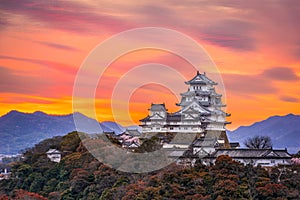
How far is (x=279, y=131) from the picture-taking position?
366 feet

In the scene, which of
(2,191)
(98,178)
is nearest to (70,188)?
(98,178)

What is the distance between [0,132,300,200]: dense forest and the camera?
27.7 m

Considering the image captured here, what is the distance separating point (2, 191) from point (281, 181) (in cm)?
1779

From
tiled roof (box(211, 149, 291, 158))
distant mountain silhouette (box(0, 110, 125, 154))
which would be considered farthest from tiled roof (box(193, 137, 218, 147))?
distant mountain silhouette (box(0, 110, 125, 154))

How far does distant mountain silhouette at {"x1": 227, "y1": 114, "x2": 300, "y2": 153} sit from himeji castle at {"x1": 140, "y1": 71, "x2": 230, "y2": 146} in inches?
2446

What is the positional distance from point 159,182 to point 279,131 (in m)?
84.7

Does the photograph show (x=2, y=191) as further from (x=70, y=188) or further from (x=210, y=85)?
(x=210, y=85)

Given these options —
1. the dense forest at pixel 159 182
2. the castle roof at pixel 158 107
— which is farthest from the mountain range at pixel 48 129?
the dense forest at pixel 159 182

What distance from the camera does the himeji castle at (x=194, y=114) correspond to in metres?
36.3

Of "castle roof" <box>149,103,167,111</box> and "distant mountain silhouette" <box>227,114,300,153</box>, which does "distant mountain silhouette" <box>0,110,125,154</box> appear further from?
"castle roof" <box>149,103,167,111</box>

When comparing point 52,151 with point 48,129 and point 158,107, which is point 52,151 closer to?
point 158,107

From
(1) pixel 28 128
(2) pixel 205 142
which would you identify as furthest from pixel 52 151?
(1) pixel 28 128

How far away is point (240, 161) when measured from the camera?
1221 inches

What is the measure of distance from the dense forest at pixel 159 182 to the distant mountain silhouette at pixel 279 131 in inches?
2591
